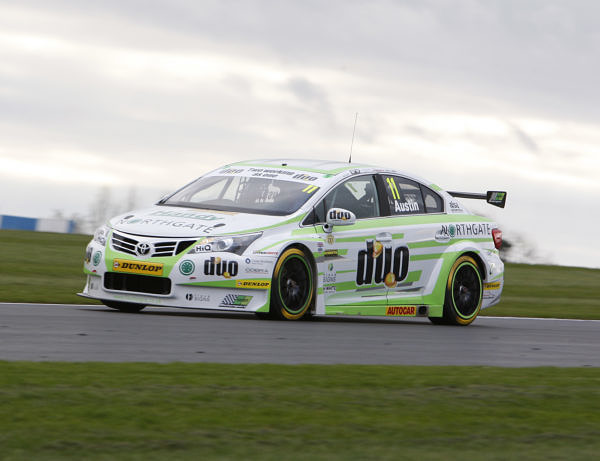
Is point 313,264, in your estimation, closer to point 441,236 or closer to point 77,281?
point 441,236

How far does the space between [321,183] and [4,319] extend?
3771mm

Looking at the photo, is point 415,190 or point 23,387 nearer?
point 23,387

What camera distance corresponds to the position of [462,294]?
13.3 m

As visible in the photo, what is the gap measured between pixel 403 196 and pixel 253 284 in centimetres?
276

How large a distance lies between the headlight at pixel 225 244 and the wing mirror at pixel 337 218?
99 cm

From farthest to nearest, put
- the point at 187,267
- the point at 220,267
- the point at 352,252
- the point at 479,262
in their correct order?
the point at 479,262, the point at 352,252, the point at 220,267, the point at 187,267

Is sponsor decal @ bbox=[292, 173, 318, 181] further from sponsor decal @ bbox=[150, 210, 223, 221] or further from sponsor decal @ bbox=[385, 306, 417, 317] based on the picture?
sponsor decal @ bbox=[385, 306, 417, 317]

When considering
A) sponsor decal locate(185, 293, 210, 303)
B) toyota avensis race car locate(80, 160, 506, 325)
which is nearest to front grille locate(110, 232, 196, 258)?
toyota avensis race car locate(80, 160, 506, 325)

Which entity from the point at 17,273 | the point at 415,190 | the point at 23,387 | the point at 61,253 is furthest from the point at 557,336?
the point at 61,253

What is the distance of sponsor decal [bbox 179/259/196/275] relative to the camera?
1064 cm

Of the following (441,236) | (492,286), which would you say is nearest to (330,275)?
(441,236)

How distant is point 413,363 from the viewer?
8.16 metres

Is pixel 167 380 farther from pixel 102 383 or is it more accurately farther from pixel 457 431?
pixel 457 431

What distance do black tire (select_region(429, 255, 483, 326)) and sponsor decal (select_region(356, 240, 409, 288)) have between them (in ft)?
2.58
